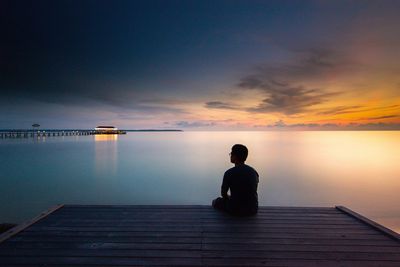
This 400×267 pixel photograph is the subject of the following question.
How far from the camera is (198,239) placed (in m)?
4.20

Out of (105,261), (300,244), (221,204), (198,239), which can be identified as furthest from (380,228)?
(105,261)

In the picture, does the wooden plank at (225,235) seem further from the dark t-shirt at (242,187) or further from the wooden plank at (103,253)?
the dark t-shirt at (242,187)

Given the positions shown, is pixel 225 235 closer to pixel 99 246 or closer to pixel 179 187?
pixel 99 246

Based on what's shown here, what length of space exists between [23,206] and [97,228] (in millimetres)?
9818

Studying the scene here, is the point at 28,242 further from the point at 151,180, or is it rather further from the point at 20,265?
the point at 151,180

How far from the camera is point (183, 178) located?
19859 mm

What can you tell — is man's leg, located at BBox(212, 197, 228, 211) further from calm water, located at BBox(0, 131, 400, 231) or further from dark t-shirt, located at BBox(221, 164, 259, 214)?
calm water, located at BBox(0, 131, 400, 231)

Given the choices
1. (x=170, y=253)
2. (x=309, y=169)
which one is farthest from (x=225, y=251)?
(x=309, y=169)

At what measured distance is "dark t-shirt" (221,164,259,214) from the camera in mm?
4938

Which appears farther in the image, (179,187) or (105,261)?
(179,187)

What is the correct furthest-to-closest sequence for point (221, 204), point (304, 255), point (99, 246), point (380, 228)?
point (221, 204) < point (380, 228) < point (99, 246) < point (304, 255)

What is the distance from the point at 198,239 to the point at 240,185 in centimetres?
134

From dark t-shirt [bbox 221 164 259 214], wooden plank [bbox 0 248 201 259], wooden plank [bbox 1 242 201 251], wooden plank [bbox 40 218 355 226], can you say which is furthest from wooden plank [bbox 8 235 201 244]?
dark t-shirt [bbox 221 164 259 214]

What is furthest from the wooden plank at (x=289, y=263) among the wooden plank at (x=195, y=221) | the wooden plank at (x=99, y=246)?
the wooden plank at (x=195, y=221)
